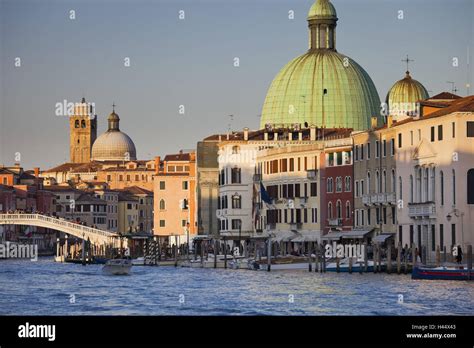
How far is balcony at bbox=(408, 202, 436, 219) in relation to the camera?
4512 cm

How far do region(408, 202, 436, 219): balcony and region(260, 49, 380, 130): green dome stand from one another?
30.2 m

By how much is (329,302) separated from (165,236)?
53283mm

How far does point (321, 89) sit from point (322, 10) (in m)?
5.22

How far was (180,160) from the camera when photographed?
90562 millimetres

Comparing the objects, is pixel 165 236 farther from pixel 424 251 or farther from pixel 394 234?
pixel 424 251

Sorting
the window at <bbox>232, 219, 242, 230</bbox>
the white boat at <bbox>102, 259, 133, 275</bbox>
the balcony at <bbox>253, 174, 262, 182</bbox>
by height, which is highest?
the balcony at <bbox>253, 174, 262, 182</bbox>

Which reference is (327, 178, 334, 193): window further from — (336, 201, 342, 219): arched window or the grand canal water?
the grand canal water

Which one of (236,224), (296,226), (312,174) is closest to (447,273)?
(312,174)

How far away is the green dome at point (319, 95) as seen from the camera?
254 ft

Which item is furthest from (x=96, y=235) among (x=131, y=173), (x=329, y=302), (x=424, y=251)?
(x=131, y=173)

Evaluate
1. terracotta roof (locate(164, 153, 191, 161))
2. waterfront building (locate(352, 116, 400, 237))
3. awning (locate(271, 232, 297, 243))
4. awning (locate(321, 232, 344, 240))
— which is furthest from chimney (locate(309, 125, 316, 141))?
terracotta roof (locate(164, 153, 191, 161))

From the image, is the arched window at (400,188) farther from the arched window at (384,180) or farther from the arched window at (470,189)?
the arched window at (470,189)

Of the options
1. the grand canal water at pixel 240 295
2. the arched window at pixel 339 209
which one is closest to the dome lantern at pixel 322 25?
the arched window at pixel 339 209

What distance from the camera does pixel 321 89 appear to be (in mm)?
77875
